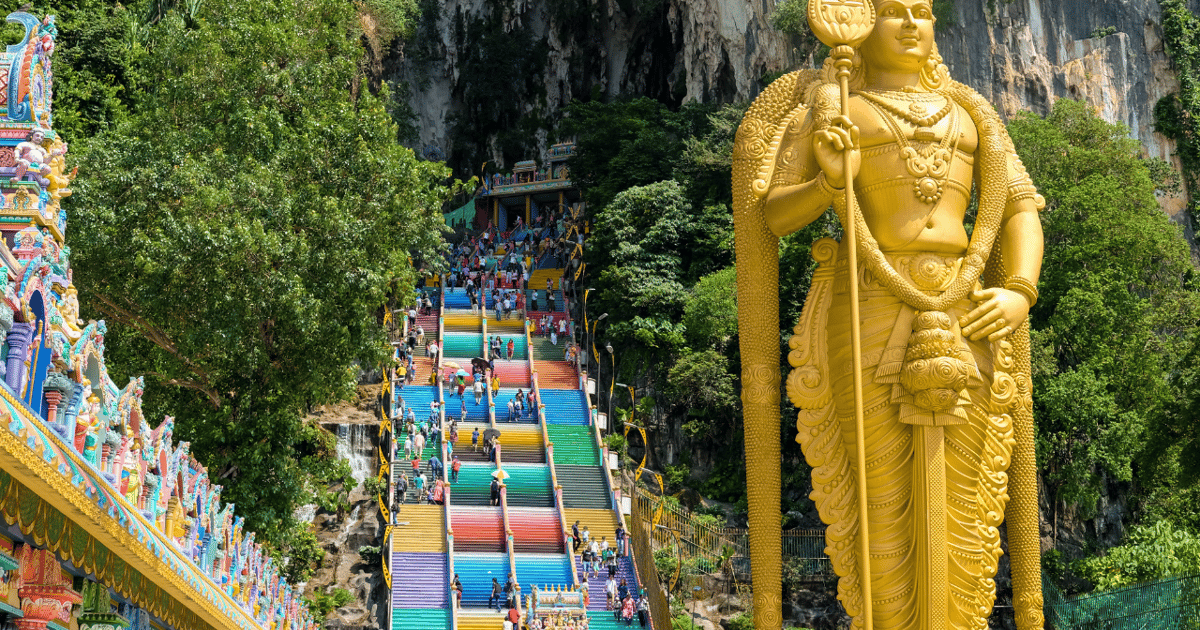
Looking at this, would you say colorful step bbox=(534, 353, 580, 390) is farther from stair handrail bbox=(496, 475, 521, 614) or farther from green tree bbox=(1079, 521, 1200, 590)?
green tree bbox=(1079, 521, 1200, 590)

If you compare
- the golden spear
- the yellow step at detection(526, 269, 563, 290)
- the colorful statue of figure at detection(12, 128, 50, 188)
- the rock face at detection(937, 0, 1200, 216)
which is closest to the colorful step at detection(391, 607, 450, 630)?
the golden spear

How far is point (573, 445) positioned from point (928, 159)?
1818 cm

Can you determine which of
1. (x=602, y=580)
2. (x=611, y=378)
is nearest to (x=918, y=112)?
(x=602, y=580)

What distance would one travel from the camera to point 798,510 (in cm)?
2745

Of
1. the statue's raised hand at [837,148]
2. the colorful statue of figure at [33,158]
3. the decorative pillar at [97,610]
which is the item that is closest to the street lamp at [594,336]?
the statue's raised hand at [837,148]

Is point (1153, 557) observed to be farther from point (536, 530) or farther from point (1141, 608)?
point (536, 530)

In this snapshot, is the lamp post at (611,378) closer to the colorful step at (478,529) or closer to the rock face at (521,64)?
the colorful step at (478,529)

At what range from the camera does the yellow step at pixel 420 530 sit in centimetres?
2297

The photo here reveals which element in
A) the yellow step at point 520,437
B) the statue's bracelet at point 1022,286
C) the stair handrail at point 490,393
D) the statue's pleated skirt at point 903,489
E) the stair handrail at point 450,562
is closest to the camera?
the statue's pleated skirt at point 903,489

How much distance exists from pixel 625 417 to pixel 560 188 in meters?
17.7

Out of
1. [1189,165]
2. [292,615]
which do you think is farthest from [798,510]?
[292,615]

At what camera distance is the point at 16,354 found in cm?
521

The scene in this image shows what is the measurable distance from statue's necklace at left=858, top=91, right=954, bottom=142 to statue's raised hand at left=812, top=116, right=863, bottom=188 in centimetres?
63

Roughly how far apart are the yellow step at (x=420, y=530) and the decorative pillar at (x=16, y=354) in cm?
1798
